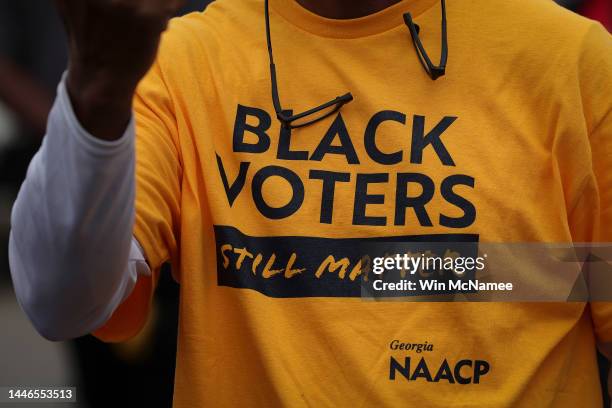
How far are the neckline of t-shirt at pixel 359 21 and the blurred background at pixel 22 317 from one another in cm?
146

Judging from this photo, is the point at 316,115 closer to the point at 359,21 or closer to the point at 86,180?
the point at 359,21

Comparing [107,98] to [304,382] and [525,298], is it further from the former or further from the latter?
[525,298]

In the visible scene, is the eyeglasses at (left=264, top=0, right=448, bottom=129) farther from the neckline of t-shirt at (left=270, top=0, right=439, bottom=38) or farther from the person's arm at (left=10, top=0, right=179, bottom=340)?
the person's arm at (left=10, top=0, right=179, bottom=340)

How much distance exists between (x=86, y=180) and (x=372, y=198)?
62 cm

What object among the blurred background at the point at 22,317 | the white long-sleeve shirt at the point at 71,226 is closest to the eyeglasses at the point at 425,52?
the white long-sleeve shirt at the point at 71,226

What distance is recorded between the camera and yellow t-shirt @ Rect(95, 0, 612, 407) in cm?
165

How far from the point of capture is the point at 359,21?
1759 mm

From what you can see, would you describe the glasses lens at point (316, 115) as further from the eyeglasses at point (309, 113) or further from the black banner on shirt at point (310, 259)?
the black banner on shirt at point (310, 259)

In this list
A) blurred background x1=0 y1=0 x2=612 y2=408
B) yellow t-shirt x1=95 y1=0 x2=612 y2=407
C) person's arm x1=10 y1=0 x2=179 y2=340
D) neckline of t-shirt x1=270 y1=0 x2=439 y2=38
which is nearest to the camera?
person's arm x1=10 y1=0 x2=179 y2=340

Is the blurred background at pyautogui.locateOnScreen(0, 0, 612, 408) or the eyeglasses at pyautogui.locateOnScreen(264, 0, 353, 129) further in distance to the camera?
the blurred background at pyautogui.locateOnScreen(0, 0, 612, 408)

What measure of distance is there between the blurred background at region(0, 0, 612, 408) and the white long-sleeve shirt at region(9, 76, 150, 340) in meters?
1.85

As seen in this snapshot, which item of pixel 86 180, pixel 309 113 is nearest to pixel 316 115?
pixel 309 113

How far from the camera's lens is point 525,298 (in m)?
1.70

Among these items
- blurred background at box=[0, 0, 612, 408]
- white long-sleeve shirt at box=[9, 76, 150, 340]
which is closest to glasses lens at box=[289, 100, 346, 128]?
white long-sleeve shirt at box=[9, 76, 150, 340]
